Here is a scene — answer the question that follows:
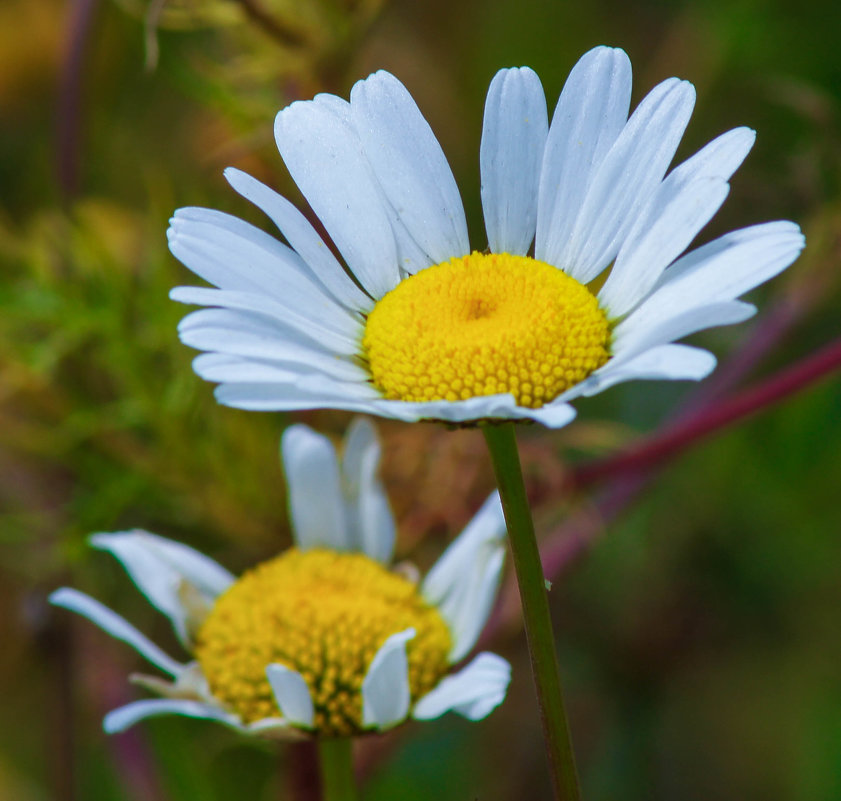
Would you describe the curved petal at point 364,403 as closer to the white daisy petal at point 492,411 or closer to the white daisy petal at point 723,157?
the white daisy petal at point 492,411

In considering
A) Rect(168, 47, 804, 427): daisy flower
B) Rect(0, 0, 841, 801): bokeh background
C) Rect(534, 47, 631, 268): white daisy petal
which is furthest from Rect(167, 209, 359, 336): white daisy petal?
Rect(0, 0, 841, 801): bokeh background

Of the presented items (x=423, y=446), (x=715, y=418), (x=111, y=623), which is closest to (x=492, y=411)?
A: (x=111, y=623)

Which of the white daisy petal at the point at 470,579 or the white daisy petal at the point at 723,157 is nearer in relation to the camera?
the white daisy petal at the point at 723,157

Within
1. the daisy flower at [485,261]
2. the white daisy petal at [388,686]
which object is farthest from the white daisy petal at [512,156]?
the white daisy petal at [388,686]

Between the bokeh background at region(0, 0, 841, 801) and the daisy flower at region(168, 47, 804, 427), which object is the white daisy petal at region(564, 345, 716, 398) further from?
the bokeh background at region(0, 0, 841, 801)

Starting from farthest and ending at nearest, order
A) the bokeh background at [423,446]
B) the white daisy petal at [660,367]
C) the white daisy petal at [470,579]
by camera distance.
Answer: the bokeh background at [423,446]
the white daisy petal at [470,579]
the white daisy petal at [660,367]

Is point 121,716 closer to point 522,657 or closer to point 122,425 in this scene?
point 122,425

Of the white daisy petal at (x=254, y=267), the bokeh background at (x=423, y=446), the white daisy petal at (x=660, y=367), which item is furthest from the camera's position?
the bokeh background at (x=423, y=446)
